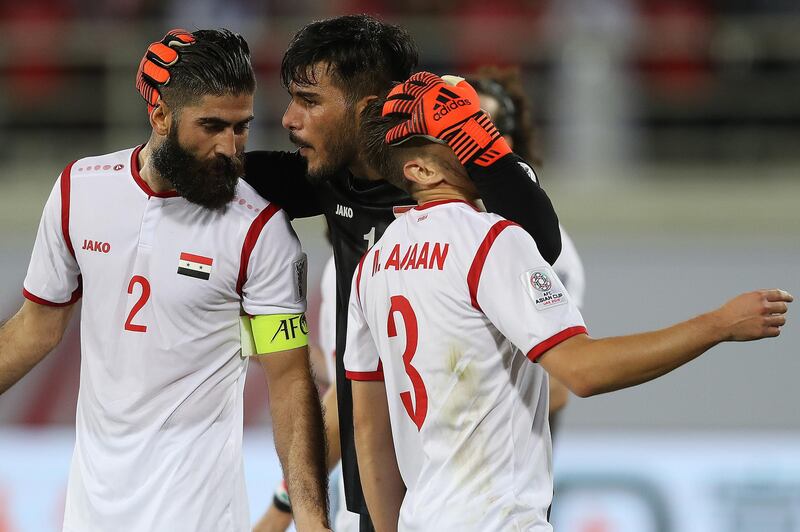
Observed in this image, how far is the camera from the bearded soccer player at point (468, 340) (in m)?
2.54

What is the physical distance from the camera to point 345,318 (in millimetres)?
3482

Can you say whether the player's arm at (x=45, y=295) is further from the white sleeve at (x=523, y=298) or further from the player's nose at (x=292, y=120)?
the white sleeve at (x=523, y=298)

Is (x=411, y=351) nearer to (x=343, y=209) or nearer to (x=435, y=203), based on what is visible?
(x=435, y=203)

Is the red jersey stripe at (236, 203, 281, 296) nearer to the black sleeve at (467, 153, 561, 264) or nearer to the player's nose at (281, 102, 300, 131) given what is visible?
the player's nose at (281, 102, 300, 131)

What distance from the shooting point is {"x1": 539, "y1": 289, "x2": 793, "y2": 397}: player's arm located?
2.41 m

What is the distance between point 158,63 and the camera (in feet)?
10.4

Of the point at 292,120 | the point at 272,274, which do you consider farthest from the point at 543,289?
the point at 292,120

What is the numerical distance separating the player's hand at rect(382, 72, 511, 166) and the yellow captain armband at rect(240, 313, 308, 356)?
59cm

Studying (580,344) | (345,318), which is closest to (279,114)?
(345,318)

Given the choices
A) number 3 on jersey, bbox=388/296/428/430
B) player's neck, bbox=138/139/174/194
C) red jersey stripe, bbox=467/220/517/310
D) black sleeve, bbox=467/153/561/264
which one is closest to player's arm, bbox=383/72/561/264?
black sleeve, bbox=467/153/561/264

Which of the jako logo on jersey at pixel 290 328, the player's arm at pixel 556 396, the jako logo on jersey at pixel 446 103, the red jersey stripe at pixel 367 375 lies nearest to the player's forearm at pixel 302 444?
the jako logo on jersey at pixel 290 328

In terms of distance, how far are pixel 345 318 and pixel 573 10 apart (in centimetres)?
630

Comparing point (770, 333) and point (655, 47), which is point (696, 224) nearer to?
point (655, 47)

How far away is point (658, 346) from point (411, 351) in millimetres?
565
